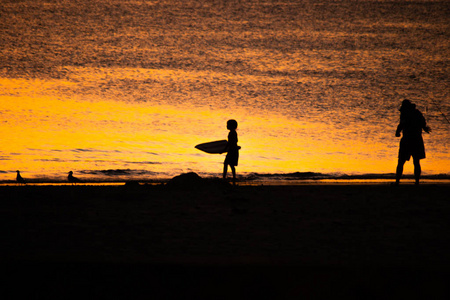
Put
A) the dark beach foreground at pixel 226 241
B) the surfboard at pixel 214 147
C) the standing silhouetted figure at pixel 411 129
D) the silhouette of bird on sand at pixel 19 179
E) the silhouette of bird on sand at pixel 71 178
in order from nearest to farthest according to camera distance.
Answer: the dark beach foreground at pixel 226 241 → the standing silhouetted figure at pixel 411 129 → the silhouette of bird on sand at pixel 19 179 → the surfboard at pixel 214 147 → the silhouette of bird on sand at pixel 71 178

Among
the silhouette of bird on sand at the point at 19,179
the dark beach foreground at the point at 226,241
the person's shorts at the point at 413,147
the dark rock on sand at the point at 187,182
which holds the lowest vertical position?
the dark beach foreground at the point at 226,241

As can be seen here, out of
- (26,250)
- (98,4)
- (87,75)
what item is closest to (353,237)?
(26,250)

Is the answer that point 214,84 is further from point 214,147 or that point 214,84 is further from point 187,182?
point 187,182

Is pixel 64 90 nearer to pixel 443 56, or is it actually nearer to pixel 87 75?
pixel 87 75

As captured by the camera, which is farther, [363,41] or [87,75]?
[363,41]

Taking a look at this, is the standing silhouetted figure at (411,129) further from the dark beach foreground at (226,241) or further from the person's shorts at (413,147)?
the dark beach foreground at (226,241)

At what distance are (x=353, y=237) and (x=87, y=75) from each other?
17538 mm

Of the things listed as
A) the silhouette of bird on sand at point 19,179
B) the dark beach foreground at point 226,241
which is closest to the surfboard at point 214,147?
the dark beach foreground at point 226,241

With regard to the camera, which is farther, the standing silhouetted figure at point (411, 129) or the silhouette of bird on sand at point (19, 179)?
the silhouette of bird on sand at point (19, 179)

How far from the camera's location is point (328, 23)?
98.7 ft

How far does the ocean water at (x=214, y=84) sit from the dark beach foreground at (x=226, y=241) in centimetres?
393

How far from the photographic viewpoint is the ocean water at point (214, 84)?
50.4 ft

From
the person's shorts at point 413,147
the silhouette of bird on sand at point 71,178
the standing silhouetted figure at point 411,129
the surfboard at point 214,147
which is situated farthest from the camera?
the silhouette of bird on sand at point 71,178

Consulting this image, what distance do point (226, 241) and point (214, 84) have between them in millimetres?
15781
